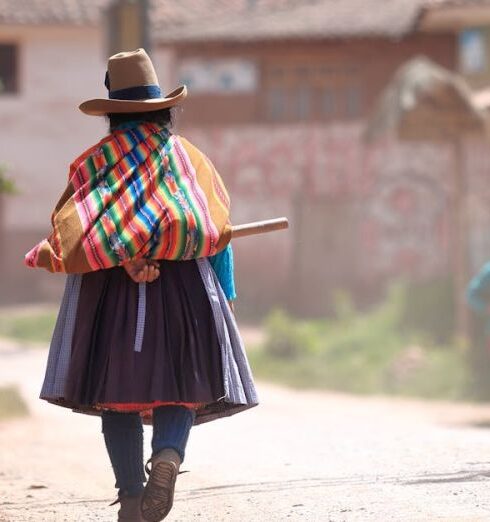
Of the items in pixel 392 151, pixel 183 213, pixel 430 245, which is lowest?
pixel 430 245

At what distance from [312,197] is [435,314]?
8793 mm

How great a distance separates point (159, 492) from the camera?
482cm

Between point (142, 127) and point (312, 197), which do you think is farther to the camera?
point (312, 197)

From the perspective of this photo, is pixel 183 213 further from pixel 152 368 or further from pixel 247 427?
pixel 247 427

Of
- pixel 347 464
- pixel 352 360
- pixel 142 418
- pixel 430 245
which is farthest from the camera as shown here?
pixel 430 245

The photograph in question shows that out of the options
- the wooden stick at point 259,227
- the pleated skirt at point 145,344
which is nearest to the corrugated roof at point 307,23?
the wooden stick at point 259,227

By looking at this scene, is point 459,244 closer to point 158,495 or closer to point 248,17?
point 158,495

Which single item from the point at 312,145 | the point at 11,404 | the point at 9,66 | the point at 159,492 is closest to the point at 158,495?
the point at 159,492

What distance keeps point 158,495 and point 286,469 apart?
7.29 feet

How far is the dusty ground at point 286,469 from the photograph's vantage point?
569cm

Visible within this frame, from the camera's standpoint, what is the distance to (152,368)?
4.98 m

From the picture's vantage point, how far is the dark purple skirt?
16.3 ft

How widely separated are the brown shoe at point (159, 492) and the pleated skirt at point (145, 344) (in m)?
0.24

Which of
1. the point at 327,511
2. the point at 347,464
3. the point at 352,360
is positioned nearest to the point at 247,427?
the point at 347,464
